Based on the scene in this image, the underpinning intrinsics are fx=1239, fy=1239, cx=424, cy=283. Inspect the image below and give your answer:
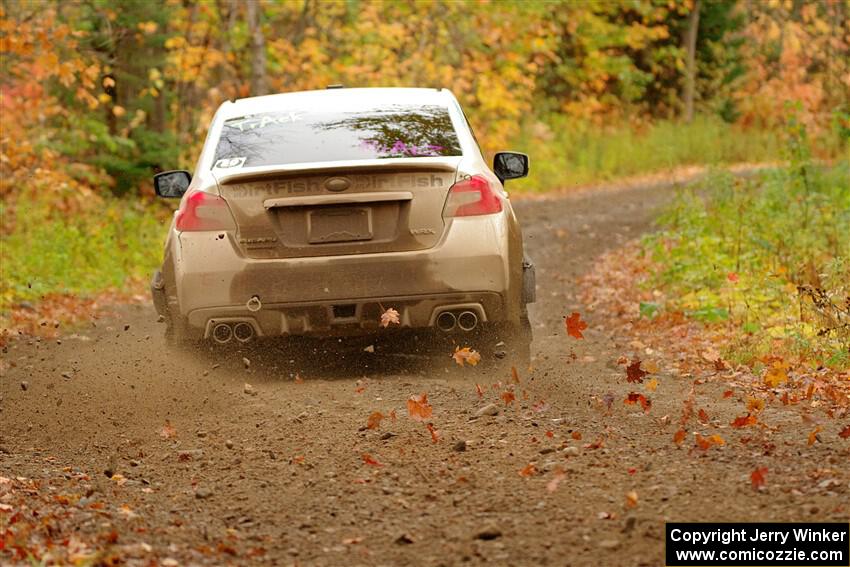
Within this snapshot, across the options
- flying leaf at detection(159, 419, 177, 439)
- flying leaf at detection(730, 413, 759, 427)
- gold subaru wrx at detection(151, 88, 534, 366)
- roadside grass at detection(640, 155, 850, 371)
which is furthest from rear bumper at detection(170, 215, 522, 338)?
roadside grass at detection(640, 155, 850, 371)

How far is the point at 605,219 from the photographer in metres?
19.1

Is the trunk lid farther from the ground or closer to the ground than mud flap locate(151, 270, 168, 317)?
farther from the ground

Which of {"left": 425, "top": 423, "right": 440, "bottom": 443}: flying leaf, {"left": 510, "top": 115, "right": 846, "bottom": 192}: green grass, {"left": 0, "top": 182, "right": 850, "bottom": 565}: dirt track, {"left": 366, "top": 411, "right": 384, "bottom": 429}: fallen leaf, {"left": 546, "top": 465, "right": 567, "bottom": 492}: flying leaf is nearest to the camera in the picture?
{"left": 0, "top": 182, "right": 850, "bottom": 565}: dirt track

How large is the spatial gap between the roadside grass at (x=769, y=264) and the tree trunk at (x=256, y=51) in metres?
7.07

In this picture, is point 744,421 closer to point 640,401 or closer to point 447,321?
point 640,401

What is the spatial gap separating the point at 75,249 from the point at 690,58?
23.1 m

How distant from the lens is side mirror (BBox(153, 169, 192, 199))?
8188 millimetres

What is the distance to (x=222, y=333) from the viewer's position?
7195mm

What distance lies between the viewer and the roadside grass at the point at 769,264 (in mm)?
8188

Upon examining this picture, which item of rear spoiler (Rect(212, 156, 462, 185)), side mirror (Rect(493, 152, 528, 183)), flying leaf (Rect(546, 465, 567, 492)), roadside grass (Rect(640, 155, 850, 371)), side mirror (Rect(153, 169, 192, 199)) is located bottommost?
roadside grass (Rect(640, 155, 850, 371))

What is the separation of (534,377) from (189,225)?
7.47ft

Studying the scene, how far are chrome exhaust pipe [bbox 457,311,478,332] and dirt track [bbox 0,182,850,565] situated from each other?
36cm

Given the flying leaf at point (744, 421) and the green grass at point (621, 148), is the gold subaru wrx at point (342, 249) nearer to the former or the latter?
the flying leaf at point (744, 421)

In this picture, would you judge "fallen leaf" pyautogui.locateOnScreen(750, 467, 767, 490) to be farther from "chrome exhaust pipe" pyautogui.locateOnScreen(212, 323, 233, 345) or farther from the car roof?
the car roof
